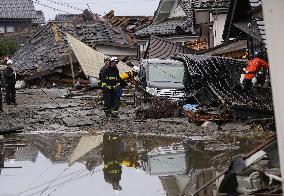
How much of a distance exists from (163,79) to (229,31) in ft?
15.4

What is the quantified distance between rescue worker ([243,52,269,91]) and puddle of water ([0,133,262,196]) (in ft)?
12.6

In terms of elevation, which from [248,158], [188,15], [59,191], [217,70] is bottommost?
[59,191]

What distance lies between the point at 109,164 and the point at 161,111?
20.2 feet

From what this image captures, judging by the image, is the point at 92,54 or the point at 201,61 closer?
the point at 201,61

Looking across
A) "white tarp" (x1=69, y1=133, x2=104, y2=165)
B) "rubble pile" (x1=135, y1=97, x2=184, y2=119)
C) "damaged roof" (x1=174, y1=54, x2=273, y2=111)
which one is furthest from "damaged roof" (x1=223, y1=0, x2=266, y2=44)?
"white tarp" (x1=69, y1=133, x2=104, y2=165)

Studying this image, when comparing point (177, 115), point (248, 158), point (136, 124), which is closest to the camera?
point (248, 158)

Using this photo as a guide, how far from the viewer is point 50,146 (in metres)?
11.5

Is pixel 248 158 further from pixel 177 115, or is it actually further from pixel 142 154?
pixel 177 115

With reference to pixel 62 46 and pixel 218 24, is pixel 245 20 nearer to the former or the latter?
pixel 218 24

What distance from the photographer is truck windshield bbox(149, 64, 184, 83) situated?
18.9 m

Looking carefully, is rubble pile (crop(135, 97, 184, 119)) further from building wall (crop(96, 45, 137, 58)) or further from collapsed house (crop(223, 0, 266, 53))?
building wall (crop(96, 45, 137, 58))

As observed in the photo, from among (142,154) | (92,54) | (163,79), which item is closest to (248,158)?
(142,154)

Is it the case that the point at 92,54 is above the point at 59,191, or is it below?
above

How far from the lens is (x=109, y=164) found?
9.38m
